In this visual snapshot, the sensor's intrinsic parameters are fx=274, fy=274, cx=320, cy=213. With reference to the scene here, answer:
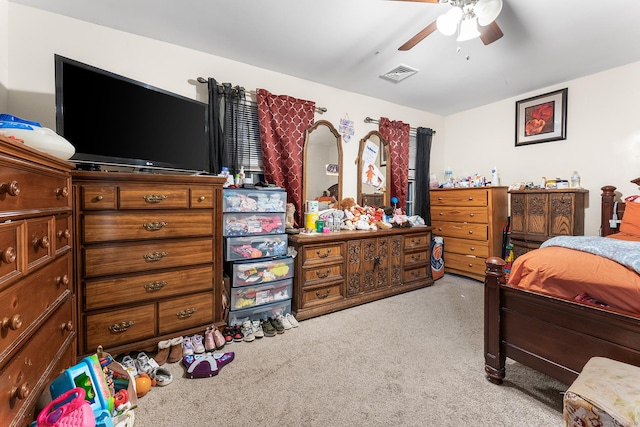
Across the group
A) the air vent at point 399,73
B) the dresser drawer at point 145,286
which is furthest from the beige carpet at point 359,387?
the air vent at point 399,73

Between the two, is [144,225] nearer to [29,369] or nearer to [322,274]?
[29,369]

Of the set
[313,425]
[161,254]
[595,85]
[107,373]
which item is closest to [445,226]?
[595,85]

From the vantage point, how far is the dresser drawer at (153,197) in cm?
175

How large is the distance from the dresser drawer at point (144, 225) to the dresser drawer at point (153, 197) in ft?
0.16

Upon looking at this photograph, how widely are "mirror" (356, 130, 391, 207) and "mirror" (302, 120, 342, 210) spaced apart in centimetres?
37

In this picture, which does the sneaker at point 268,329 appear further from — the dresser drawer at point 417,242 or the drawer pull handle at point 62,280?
the dresser drawer at point 417,242

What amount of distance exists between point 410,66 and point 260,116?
64.8 inches

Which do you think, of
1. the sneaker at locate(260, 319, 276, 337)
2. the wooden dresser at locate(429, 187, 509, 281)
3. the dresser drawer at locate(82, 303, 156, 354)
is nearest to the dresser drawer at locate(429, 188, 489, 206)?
the wooden dresser at locate(429, 187, 509, 281)

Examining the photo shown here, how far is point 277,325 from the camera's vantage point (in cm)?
232

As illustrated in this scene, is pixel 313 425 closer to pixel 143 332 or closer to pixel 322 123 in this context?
pixel 143 332

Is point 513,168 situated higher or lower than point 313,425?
higher

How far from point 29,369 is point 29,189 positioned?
24.7 inches

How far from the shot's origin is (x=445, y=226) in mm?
4109

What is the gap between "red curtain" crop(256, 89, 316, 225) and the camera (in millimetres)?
2854
